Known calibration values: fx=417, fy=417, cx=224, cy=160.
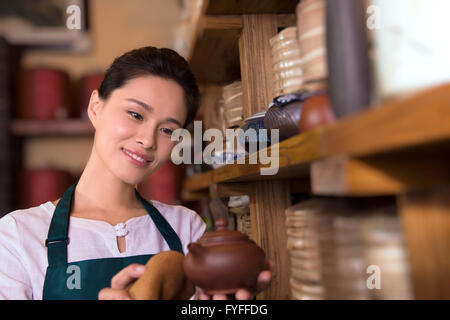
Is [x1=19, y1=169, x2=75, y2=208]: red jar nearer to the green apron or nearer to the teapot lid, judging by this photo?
the green apron

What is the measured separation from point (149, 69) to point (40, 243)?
2.15 feet

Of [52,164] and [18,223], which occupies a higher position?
[52,164]

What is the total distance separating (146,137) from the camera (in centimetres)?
134

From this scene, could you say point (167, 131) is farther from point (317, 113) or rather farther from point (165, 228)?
point (317, 113)

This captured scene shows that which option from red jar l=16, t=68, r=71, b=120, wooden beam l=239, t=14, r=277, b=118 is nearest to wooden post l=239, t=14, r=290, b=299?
wooden beam l=239, t=14, r=277, b=118

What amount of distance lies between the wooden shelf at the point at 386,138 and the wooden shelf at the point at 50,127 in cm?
225

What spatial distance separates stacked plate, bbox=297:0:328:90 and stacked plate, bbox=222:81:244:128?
2.55 ft

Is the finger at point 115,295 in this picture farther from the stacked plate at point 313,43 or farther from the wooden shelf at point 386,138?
the stacked plate at point 313,43

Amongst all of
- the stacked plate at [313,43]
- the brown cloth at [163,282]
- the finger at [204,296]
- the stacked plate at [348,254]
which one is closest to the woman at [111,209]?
the brown cloth at [163,282]

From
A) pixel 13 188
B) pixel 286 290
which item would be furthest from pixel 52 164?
pixel 286 290

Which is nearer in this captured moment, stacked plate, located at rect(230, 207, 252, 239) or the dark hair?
the dark hair

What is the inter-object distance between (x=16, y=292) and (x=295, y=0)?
1218 millimetres

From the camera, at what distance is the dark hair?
1.41 meters
